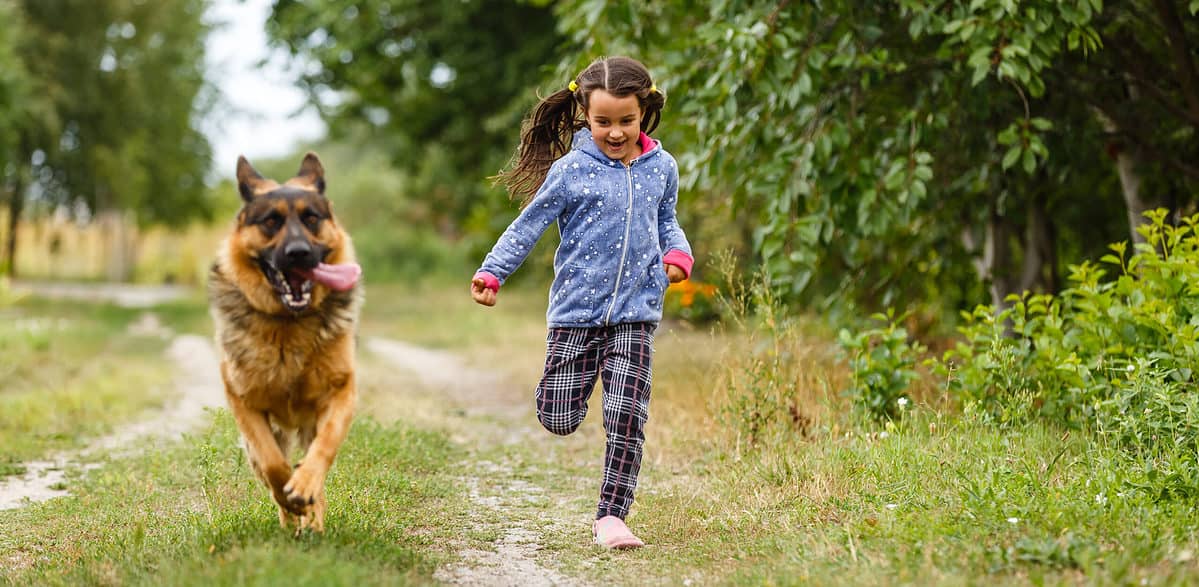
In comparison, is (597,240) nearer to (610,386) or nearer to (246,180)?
(610,386)

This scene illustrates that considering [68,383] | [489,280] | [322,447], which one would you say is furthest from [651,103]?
[68,383]

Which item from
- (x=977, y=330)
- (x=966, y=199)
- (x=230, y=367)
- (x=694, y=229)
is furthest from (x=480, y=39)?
(x=230, y=367)

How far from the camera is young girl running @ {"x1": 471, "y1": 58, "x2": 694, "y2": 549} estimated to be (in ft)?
15.1

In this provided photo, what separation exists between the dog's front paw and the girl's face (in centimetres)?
176

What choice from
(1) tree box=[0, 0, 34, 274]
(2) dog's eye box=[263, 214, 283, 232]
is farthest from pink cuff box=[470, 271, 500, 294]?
(1) tree box=[0, 0, 34, 274]

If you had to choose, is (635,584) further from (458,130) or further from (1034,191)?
(458,130)

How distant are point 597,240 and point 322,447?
1.38 metres

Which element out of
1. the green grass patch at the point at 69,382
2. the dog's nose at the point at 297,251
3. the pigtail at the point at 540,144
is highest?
the pigtail at the point at 540,144

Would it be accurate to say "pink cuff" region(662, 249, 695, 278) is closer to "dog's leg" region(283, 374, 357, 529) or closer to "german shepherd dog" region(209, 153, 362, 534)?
"german shepherd dog" region(209, 153, 362, 534)

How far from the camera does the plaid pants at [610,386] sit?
4664 mm

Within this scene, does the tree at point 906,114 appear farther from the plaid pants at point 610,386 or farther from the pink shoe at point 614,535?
the pink shoe at point 614,535

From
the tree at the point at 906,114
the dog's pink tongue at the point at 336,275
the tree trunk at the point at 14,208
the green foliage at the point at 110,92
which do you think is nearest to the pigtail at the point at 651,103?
the tree at the point at 906,114

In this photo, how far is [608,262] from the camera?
459 cm

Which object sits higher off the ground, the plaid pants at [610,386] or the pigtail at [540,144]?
the pigtail at [540,144]
